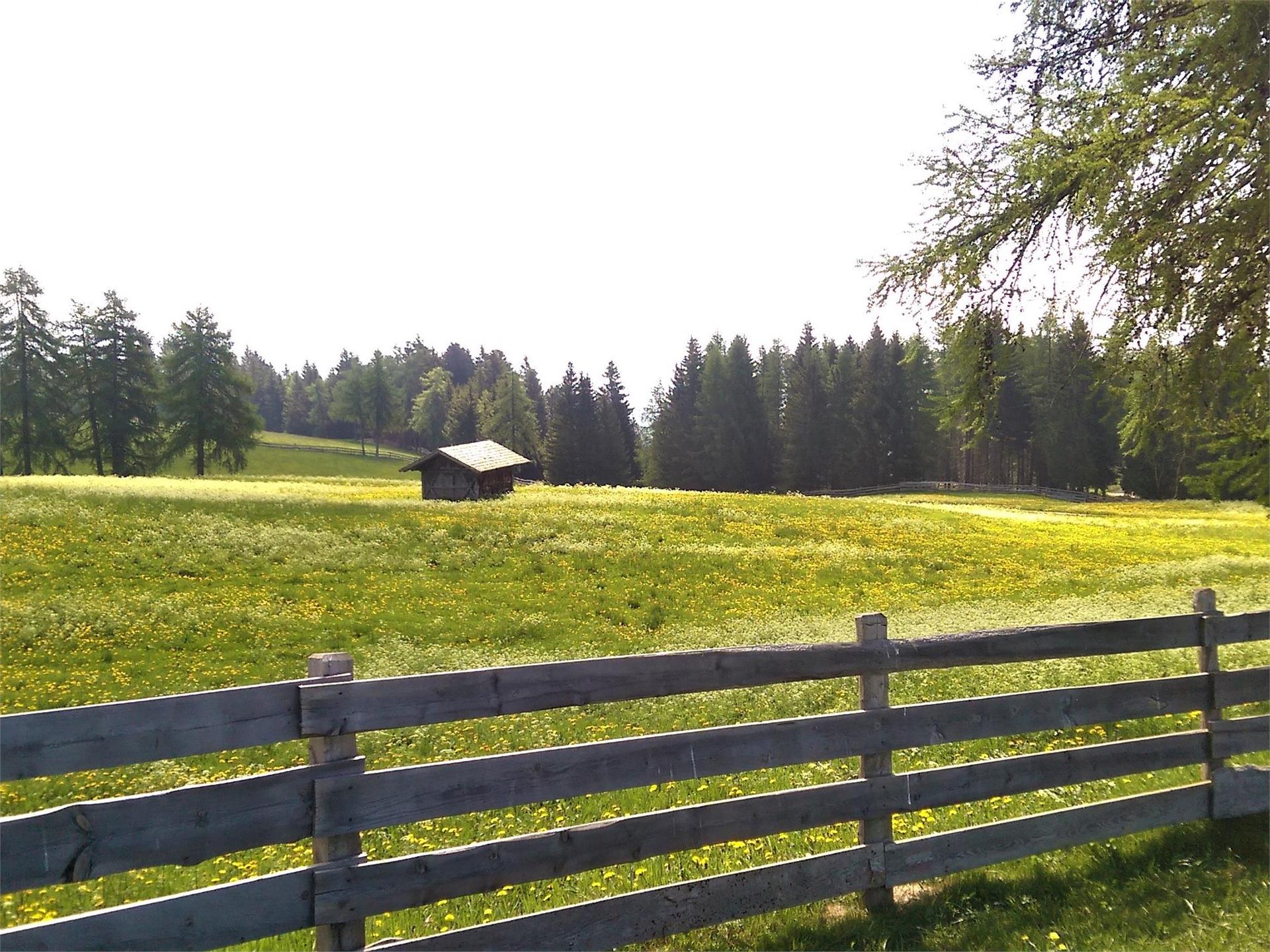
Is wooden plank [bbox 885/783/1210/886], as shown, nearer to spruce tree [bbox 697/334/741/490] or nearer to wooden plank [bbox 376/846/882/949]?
wooden plank [bbox 376/846/882/949]

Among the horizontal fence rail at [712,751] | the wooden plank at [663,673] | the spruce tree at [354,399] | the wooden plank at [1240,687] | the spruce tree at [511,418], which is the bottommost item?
the wooden plank at [1240,687]

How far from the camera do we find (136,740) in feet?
11.6

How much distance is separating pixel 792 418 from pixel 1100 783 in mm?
77295

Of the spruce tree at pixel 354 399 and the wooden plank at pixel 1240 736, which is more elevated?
the spruce tree at pixel 354 399

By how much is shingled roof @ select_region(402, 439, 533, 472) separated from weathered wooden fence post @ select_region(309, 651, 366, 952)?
126 ft

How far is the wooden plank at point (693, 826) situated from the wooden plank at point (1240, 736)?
367 mm

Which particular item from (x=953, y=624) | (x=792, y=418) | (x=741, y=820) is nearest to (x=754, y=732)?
(x=741, y=820)

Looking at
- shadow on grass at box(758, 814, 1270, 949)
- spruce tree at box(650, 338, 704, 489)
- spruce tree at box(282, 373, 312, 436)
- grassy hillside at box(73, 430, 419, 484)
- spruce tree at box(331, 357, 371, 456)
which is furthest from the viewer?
spruce tree at box(282, 373, 312, 436)

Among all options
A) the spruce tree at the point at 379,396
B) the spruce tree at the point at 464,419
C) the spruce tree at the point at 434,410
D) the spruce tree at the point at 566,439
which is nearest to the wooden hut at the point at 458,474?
the spruce tree at the point at 566,439

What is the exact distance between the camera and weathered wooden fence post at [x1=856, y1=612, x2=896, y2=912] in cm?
520

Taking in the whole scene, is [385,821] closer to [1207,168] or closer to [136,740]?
[136,740]

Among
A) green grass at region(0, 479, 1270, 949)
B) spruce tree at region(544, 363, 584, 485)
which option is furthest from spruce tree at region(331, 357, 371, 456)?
green grass at region(0, 479, 1270, 949)

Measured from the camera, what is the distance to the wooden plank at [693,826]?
13.1 ft

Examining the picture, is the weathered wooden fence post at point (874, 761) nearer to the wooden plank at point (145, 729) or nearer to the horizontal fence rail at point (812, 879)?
the horizontal fence rail at point (812, 879)
